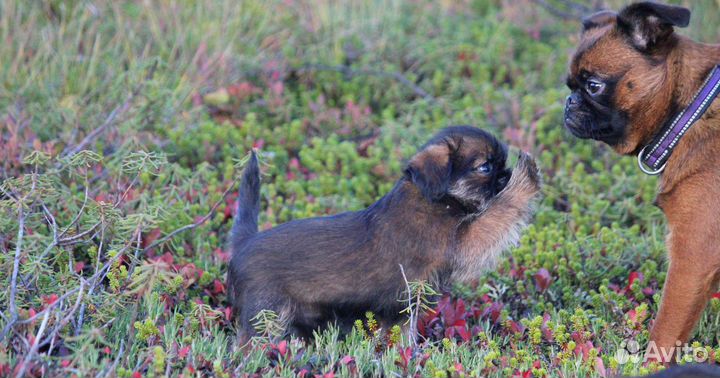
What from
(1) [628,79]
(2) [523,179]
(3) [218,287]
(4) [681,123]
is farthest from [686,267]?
(3) [218,287]

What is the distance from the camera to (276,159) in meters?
7.82

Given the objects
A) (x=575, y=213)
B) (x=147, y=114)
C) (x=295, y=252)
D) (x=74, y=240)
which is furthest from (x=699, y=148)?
(x=147, y=114)

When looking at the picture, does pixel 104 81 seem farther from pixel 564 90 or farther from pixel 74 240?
pixel 564 90

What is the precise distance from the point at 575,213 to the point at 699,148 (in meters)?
1.89

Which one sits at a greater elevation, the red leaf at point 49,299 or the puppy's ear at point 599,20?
the puppy's ear at point 599,20

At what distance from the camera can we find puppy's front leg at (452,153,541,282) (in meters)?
4.97

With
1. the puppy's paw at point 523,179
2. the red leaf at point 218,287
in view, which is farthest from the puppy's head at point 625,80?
the red leaf at point 218,287

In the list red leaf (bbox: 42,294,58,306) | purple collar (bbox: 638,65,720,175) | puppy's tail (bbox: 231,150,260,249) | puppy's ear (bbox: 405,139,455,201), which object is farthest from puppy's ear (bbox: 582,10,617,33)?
red leaf (bbox: 42,294,58,306)

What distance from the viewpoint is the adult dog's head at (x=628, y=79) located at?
5.13 m

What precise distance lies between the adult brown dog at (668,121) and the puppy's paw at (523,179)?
0.42 meters

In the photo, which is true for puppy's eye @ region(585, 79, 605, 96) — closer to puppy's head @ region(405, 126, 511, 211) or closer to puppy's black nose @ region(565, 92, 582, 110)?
puppy's black nose @ region(565, 92, 582, 110)

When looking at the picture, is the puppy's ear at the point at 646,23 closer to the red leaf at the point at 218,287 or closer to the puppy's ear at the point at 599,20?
the puppy's ear at the point at 599,20

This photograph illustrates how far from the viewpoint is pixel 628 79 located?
5172mm

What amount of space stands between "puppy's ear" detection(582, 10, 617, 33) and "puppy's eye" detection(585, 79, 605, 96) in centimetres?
56
